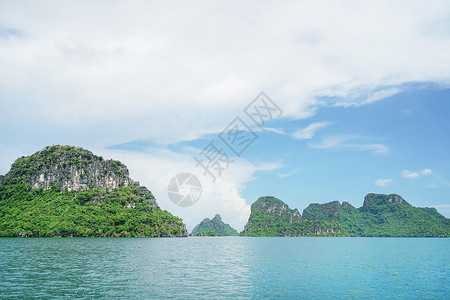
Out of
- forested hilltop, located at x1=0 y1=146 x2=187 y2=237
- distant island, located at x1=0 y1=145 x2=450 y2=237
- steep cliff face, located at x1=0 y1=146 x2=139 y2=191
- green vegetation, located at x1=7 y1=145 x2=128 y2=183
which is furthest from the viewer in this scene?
green vegetation, located at x1=7 y1=145 x2=128 y2=183

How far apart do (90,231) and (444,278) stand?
137205mm

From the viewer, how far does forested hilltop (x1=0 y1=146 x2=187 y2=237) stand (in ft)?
437

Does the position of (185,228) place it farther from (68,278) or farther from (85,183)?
(68,278)

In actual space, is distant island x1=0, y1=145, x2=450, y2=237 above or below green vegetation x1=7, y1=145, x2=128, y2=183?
below

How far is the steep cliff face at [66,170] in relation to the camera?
6762 inches

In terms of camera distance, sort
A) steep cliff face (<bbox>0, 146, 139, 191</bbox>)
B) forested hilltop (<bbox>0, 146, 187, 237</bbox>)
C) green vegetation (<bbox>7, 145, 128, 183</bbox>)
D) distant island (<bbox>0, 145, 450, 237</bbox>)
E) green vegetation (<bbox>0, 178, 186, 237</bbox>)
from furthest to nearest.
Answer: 1. green vegetation (<bbox>7, 145, 128, 183</bbox>)
2. steep cliff face (<bbox>0, 146, 139, 191</bbox>)
3. forested hilltop (<bbox>0, 146, 187, 237</bbox>)
4. distant island (<bbox>0, 145, 450, 237</bbox>)
5. green vegetation (<bbox>0, 178, 186, 237</bbox>)

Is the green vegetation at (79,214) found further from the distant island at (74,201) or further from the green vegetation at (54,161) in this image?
the green vegetation at (54,161)

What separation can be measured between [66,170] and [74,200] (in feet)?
77.5

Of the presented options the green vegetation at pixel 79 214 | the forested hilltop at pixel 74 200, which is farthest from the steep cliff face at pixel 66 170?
the green vegetation at pixel 79 214

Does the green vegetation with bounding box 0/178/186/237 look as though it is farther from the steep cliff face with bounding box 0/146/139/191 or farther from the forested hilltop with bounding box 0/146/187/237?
the steep cliff face with bounding box 0/146/139/191

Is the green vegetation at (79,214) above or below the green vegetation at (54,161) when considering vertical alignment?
below

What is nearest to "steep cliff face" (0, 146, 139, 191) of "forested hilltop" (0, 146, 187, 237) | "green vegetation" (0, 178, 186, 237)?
"forested hilltop" (0, 146, 187, 237)

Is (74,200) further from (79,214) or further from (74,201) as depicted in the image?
(79,214)

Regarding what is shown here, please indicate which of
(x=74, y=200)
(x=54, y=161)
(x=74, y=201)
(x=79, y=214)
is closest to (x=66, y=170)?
(x=54, y=161)
